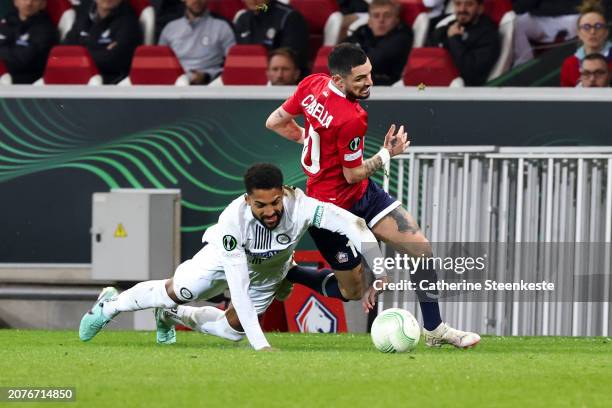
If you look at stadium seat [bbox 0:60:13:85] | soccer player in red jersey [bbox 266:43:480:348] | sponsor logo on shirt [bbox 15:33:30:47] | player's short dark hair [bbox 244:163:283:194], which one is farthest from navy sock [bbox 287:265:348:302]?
sponsor logo on shirt [bbox 15:33:30:47]

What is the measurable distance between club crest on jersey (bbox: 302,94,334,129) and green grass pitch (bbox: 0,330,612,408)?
1.64 m

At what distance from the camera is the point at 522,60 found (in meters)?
15.2

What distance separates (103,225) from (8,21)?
2.99 meters

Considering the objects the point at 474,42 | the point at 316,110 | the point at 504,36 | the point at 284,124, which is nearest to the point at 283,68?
the point at 474,42

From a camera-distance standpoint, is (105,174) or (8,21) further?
(8,21)

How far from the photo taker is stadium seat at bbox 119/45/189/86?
1594cm

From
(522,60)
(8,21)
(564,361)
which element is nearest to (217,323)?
(564,361)

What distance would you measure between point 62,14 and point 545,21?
5.67 m

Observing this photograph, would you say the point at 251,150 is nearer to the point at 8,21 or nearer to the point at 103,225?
the point at 103,225

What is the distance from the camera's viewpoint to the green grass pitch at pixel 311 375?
7395 mm

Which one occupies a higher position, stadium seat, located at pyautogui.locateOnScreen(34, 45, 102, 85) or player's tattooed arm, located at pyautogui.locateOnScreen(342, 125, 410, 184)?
stadium seat, located at pyautogui.locateOnScreen(34, 45, 102, 85)

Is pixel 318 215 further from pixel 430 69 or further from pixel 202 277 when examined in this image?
pixel 430 69

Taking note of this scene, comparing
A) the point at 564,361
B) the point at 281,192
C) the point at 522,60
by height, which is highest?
the point at 522,60

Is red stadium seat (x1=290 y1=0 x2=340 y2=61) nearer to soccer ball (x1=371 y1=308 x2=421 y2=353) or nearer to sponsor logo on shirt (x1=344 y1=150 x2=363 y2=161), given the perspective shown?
sponsor logo on shirt (x1=344 y1=150 x2=363 y2=161)
